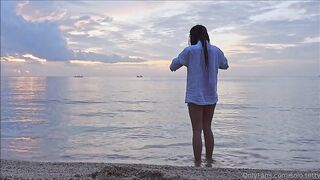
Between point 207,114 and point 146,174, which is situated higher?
point 207,114

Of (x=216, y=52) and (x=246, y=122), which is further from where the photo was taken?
(x=246, y=122)

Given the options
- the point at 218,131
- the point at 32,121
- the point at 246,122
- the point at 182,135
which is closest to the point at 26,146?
the point at 182,135

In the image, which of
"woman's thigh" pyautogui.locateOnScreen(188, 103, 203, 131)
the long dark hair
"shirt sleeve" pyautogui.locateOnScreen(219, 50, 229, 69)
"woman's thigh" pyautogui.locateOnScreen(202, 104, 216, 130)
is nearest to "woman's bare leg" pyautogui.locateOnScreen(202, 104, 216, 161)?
"woman's thigh" pyautogui.locateOnScreen(202, 104, 216, 130)

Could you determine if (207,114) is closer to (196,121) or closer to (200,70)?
(196,121)

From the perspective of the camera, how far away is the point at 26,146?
1244 centimetres

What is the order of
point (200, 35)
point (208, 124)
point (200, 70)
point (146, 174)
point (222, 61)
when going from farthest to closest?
1. point (208, 124)
2. point (222, 61)
3. point (200, 35)
4. point (200, 70)
5. point (146, 174)

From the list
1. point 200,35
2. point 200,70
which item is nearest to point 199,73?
point 200,70

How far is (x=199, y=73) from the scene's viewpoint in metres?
5.98

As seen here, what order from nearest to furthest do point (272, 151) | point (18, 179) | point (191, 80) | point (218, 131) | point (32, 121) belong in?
point (18, 179) → point (191, 80) → point (272, 151) → point (218, 131) → point (32, 121)

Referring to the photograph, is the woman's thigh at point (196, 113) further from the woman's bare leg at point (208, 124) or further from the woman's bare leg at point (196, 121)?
the woman's bare leg at point (208, 124)

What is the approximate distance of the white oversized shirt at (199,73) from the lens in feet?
19.6

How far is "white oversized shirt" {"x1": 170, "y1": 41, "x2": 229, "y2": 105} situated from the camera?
5984 mm

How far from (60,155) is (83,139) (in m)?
2.84

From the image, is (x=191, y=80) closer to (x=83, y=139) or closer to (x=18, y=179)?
(x=18, y=179)
